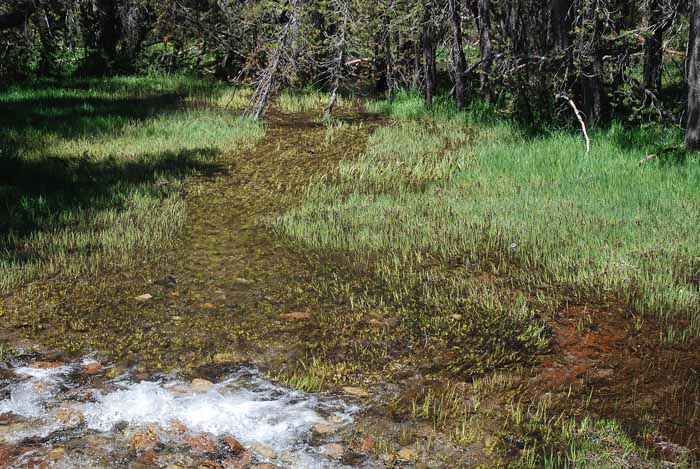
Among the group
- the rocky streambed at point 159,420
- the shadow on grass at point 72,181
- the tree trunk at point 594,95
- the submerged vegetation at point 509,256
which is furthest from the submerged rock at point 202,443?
the tree trunk at point 594,95

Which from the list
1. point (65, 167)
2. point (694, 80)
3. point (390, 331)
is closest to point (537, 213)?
point (390, 331)

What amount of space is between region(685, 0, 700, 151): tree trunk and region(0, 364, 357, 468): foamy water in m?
6.64

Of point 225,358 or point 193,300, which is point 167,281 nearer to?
point 193,300

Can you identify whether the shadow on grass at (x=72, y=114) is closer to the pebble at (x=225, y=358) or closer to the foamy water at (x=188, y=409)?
the pebble at (x=225, y=358)

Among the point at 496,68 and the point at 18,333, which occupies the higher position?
the point at 496,68

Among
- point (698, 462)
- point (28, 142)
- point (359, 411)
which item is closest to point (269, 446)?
point (359, 411)

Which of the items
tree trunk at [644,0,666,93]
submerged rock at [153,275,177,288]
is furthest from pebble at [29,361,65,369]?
tree trunk at [644,0,666,93]

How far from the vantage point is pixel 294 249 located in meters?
7.54

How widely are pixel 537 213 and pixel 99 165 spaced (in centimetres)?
568

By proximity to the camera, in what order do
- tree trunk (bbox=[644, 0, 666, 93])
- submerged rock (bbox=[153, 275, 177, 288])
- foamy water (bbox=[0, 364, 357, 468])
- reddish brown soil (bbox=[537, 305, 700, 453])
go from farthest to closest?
tree trunk (bbox=[644, 0, 666, 93]), submerged rock (bbox=[153, 275, 177, 288]), reddish brown soil (bbox=[537, 305, 700, 453]), foamy water (bbox=[0, 364, 357, 468])

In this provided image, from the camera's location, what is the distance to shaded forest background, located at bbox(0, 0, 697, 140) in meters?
11.4

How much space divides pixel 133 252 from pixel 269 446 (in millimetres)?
3683

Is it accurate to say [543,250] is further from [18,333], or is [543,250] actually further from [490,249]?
[18,333]

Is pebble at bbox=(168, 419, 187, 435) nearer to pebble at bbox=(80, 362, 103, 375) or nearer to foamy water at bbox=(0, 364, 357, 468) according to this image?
foamy water at bbox=(0, 364, 357, 468)
